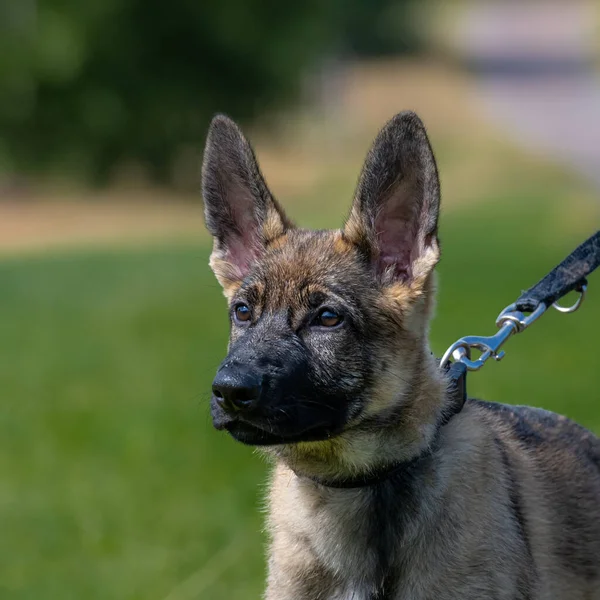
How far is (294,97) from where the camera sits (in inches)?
1037

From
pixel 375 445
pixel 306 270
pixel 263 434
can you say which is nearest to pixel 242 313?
pixel 306 270

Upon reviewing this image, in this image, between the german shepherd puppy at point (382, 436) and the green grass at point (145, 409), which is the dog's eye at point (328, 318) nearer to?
the german shepherd puppy at point (382, 436)

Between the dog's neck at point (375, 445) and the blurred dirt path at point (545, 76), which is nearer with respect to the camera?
the dog's neck at point (375, 445)

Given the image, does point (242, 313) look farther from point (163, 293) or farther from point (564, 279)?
point (163, 293)

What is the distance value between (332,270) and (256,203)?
1.97 ft

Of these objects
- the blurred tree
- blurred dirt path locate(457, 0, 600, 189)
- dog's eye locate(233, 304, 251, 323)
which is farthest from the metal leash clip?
the blurred tree

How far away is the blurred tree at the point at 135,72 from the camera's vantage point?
23266 millimetres

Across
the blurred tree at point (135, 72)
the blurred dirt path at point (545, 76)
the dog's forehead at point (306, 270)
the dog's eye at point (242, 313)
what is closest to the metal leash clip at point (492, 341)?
the dog's forehead at point (306, 270)

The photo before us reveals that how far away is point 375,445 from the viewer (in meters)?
4.00

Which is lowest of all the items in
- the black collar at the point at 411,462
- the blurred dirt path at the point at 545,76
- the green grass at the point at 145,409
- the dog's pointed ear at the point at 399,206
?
the green grass at the point at 145,409

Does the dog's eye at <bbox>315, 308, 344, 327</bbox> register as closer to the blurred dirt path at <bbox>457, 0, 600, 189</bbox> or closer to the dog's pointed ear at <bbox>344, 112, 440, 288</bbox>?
the dog's pointed ear at <bbox>344, 112, 440, 288</bbox>

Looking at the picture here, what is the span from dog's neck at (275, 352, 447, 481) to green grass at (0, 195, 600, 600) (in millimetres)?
537

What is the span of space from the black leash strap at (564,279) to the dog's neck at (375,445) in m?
0.82

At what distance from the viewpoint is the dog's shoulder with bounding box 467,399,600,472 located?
14.8 feet
